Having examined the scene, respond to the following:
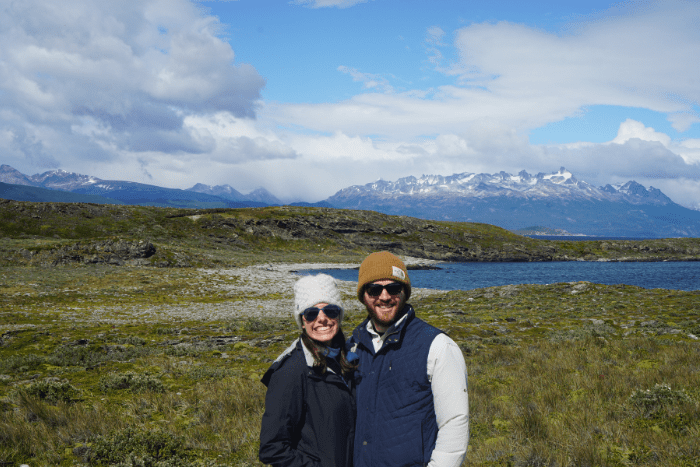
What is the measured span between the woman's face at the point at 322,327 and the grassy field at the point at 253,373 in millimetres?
3461

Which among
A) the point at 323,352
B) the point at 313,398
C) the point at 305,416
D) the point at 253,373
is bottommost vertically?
the point at 253,373

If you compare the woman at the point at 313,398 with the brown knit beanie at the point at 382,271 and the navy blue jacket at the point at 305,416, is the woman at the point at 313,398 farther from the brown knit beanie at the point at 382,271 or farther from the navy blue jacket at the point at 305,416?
the brown knit beanie at the point at 382,271

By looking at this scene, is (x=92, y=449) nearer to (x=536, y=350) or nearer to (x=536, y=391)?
(x=536, y=391)

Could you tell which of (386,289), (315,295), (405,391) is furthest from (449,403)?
(315,295)

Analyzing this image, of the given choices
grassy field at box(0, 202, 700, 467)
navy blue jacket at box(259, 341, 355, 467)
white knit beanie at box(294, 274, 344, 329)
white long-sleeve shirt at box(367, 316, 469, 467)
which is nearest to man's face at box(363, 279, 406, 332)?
white knit beanie at box(294, 274, 344, 329)

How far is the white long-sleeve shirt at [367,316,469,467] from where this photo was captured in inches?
114

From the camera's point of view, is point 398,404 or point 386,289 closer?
point 398,404

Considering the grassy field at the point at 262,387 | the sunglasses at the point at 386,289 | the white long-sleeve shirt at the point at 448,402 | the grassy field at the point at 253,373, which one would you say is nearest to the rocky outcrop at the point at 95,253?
the grassy field at the point at 253,373

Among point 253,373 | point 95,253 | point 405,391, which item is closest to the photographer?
point 405,391

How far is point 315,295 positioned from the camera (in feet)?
11.7

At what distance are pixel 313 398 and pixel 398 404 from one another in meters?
0.73

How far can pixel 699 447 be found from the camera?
5344mm

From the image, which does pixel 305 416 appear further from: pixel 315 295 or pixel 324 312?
pixel 315 295

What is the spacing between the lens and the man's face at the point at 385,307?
11.3ft
